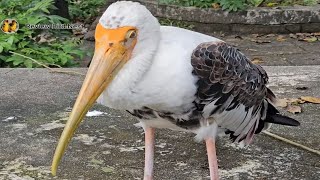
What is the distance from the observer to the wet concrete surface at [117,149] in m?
3.54

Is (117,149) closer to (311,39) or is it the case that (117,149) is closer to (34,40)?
(34,40)

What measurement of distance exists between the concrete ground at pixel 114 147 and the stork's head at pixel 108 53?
1.04 meters

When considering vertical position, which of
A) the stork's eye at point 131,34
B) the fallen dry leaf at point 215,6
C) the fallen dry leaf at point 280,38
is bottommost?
the fallen dry leaf at point 280,38

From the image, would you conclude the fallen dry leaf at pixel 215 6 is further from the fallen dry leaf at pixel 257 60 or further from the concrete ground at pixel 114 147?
the concrete ground at pixel 114 147

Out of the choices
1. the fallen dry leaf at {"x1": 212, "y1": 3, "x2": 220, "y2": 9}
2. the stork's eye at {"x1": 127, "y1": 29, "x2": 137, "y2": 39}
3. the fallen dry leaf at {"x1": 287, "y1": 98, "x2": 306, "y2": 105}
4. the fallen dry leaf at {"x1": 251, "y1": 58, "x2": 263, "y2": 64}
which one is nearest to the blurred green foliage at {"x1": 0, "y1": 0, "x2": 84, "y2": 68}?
the fallen dry leaf at {"x1": 251, "y1": 58, "x2": 263, "y2": 64}

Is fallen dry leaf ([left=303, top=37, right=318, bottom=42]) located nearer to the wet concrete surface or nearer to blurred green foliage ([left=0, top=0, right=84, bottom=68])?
blurred green foliage ([left=0, top=0, right=84, bottom=68])

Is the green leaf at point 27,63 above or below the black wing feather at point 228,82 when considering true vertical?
below

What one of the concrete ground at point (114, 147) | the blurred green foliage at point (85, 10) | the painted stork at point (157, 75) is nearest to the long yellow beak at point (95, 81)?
the painted stork at point (157, 75)

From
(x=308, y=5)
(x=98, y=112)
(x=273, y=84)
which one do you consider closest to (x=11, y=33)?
(x=98, y=112)

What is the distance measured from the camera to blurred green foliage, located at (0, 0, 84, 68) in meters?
5.93

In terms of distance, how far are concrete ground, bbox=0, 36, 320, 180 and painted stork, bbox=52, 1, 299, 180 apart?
31.1 inches

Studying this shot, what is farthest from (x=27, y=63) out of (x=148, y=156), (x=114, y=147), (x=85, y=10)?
(x=85, y=10)

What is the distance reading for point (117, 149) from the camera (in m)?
3.84

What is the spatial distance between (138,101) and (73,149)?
4.59 feet
